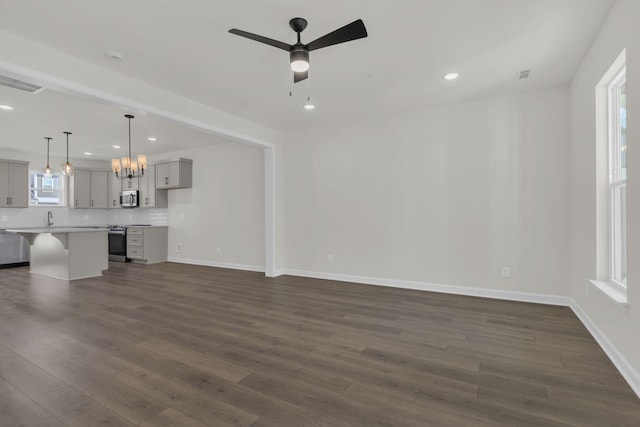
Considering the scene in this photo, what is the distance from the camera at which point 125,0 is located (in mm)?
2303

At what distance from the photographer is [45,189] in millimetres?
7914

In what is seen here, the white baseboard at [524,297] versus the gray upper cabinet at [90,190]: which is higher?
the gray upper cabinet at [90,190]

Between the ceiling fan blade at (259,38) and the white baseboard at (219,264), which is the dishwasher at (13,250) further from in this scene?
the ceiling fan blade at (259,38)

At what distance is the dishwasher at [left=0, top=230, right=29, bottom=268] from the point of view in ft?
22.6

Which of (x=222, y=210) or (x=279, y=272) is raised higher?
(x=222, y=210)

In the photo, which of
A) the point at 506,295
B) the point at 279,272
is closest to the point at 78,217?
the point at 279,272

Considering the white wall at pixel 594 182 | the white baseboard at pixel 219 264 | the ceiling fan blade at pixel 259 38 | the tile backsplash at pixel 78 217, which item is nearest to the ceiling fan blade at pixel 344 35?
the ceiling fan blade at pixel 259 38

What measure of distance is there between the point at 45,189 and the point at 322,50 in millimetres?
8433

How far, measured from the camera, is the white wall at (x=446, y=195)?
3.91 m

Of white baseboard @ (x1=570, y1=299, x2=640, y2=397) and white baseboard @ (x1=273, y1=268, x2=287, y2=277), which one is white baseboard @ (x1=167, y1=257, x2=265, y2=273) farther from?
white baseboard @ (x1=570, y1=299, x2=640, y2=397)

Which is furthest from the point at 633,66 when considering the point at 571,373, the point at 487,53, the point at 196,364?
the point at 196,364

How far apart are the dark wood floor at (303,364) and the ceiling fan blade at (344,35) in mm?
2381

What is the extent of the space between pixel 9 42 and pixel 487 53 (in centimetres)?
422

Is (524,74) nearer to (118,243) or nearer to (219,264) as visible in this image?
(219,264)
